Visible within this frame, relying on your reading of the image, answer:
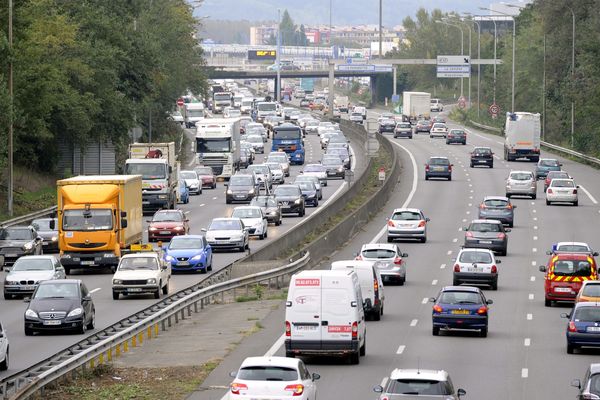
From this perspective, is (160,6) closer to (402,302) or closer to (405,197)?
(405,197)

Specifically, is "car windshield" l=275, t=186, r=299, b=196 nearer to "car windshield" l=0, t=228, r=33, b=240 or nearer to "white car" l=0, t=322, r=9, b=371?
"car windshield" l=0, t=228, r=33, b=240

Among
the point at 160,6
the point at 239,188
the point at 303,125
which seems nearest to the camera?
the point at 239,188

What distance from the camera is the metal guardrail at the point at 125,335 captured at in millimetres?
26672

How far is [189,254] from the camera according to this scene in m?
49.5

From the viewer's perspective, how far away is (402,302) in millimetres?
44000

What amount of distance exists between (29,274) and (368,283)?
10.7 meters

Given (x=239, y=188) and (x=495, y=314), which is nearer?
(x=495, y=314)

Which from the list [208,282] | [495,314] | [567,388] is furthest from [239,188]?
[567,388]

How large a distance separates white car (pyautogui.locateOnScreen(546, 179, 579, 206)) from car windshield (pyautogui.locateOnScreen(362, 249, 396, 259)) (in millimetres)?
29700

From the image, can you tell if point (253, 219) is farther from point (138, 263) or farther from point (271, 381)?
point (271, 381)

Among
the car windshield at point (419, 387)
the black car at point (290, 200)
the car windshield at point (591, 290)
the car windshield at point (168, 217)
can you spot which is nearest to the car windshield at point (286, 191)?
the black car at point (290, 200)

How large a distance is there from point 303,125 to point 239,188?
231 feet

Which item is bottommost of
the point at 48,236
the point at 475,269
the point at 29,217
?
the point at 475,269

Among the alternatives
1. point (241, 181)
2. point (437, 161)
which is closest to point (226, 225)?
point (241, 181)
